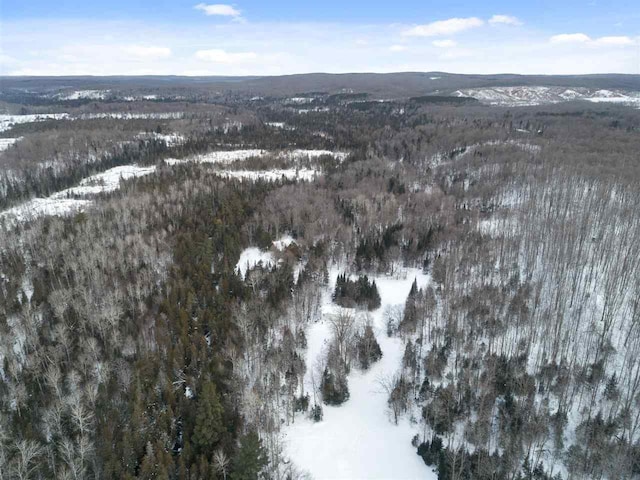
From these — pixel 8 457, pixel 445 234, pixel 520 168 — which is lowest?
pixel 8 457

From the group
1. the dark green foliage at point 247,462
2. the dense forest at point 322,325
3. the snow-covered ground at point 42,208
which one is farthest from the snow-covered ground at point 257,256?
the snow-covered ground at point 42,208

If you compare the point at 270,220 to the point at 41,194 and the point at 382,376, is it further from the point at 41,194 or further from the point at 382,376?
the point at 41,194

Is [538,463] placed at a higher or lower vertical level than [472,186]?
lower

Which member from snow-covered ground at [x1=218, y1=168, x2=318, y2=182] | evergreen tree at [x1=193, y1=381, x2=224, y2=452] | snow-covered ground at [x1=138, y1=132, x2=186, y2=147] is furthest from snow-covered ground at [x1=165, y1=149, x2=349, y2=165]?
evergreen tree at [x1=193, y1=381, x2=224, y2=452]

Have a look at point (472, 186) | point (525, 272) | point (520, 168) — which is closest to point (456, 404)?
point (525, 272)

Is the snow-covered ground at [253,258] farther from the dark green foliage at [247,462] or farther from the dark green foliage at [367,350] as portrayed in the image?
the dark green foliage at [247,462]

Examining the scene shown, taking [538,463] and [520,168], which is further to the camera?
[520,168]
